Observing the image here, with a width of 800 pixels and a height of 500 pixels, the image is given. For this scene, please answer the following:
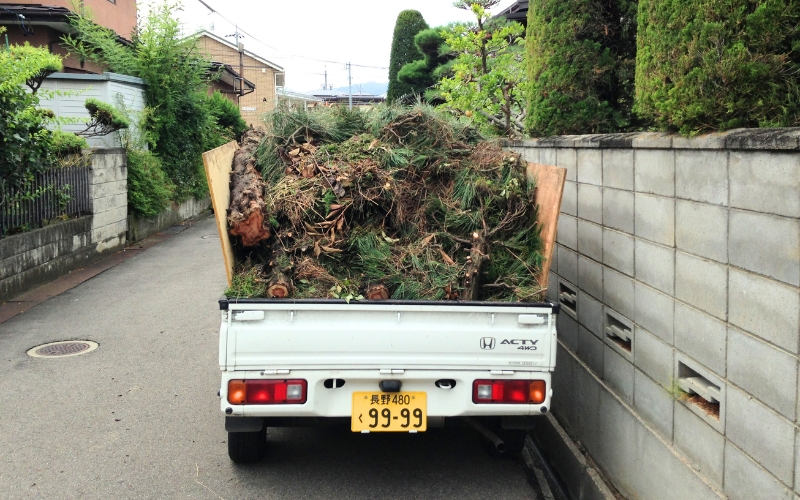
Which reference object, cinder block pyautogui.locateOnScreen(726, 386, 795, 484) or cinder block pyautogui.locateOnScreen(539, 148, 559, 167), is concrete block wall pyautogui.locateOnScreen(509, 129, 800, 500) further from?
cinder block pyautogui.locateOnScreen(539, 148, 559, 167)

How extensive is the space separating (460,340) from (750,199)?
1648 mm

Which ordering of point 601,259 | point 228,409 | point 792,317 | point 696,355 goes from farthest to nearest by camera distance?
point 601,259, point 228,409, point 696,355, point 792,317

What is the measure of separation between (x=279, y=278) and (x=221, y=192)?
2.45ft

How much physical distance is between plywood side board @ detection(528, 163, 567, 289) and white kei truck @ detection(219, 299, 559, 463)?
45 centimetres

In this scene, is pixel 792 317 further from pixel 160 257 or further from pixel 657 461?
pixel 160 257

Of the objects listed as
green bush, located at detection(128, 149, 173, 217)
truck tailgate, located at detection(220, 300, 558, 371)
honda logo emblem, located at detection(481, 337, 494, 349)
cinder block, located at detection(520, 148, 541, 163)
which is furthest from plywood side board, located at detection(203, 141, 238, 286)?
green bush, located at detection(128, 149, 173, 217)

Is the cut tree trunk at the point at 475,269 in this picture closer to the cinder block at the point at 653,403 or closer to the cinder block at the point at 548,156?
the cinder block at the point at 653,403

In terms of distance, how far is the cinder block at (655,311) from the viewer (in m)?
3.58

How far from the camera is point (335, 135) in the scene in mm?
5586

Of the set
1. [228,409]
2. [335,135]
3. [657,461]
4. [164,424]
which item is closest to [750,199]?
[657,461]

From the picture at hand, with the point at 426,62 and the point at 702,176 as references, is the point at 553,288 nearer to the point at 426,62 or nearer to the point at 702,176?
the point at 702,176

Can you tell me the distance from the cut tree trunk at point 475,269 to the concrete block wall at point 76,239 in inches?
272

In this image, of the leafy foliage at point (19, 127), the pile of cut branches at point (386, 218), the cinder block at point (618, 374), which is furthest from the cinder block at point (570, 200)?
the leafy foliage at point (19, 127)

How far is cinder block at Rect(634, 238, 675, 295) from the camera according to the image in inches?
141
